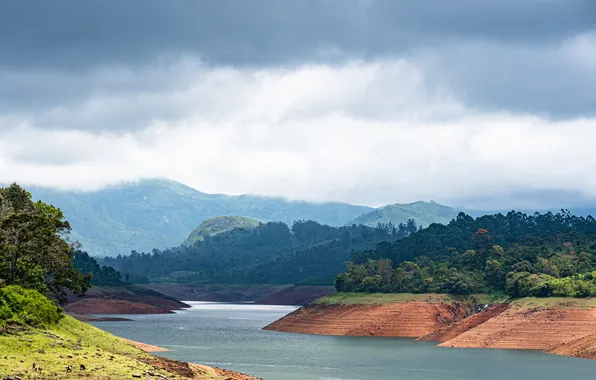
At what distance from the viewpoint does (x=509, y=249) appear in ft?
617

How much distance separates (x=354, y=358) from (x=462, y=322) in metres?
36.9

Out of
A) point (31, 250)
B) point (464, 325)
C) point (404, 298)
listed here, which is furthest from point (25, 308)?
point (404, 298)

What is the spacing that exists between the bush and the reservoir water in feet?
89.9

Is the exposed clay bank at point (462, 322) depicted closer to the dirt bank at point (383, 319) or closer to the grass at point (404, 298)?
the dirt bank at point (383, 319)

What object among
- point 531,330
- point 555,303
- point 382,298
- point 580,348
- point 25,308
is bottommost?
point 580,348

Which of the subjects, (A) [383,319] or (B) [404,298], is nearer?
(A) [383,319]

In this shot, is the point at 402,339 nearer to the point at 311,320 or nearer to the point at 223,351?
the point at 311,320

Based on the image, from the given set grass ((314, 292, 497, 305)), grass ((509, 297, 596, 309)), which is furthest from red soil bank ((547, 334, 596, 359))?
grass ((314, 292, 497, 305))

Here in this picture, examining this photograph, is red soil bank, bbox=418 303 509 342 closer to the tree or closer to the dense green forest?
the dense green forest

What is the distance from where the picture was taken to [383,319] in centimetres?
16188

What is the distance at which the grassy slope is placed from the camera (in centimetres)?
5481

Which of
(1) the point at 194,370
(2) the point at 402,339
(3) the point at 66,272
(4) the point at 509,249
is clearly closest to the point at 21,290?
(1) the point at 194,370

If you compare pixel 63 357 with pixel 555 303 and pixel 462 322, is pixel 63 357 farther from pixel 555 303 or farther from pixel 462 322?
pixel 462 322

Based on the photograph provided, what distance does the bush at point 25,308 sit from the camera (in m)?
64.6
